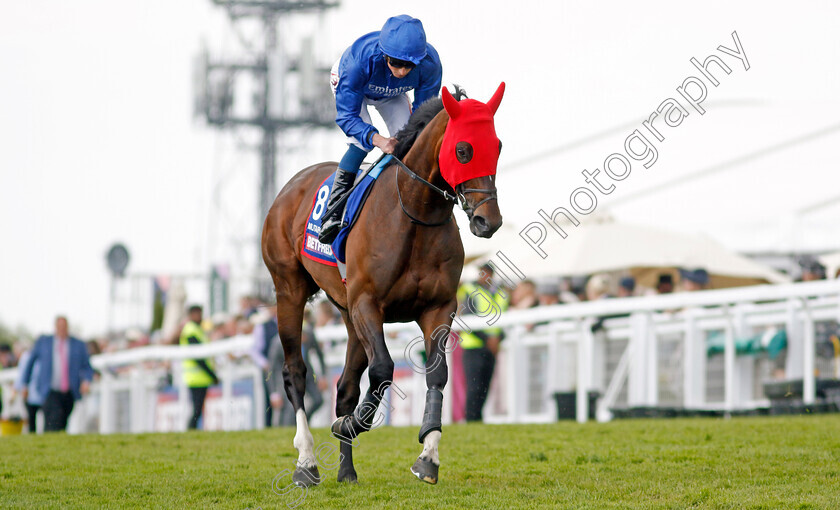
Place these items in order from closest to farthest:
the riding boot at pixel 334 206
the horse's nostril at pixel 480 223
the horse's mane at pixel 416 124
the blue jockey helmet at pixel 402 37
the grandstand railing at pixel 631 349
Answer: the horse's nostril at pixel 480 223
the blue jockey helmet at pixel 402 37
the horse's mane at pixel 416 124
the riding boot at pixel 334 206
the grandstand railing at pixel 631 349

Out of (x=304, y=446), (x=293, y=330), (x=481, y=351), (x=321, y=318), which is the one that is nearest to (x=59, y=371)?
(x=321, y=318)

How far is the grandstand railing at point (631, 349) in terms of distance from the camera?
10.5 metres

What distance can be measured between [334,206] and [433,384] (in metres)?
1.31

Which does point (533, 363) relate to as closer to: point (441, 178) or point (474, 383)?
point (474, 383)

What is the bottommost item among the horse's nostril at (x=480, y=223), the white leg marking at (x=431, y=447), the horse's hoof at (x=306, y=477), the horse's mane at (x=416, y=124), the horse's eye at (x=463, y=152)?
the horse's hoof at (x=306, y=477)

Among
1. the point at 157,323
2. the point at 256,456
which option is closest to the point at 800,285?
the point at 256,456

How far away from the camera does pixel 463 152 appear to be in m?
5.97

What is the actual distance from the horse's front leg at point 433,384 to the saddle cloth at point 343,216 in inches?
30.7

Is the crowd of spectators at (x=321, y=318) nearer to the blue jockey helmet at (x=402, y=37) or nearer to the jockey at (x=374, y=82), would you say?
the jockey at (x=374, y=82)

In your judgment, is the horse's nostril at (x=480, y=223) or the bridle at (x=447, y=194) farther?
the bridle at (x=447, y=194)

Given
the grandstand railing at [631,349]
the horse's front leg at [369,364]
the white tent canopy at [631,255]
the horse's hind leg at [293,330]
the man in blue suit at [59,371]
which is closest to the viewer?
the horse's front leg at [369,364]

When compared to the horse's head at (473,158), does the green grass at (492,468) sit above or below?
below

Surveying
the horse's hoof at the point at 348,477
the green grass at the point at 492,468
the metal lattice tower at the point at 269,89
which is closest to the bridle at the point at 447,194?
the green grass at the point at 492,468

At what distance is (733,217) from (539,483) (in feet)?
44.5
